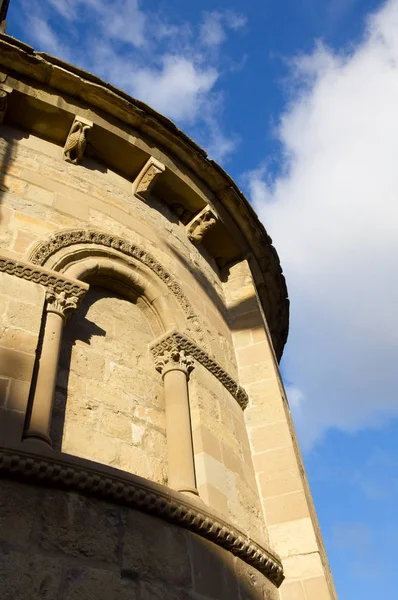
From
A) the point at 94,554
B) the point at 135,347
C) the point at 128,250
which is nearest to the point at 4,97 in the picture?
the point at 128,250

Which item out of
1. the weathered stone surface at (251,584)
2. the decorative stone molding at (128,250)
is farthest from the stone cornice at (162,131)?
the weathered stone surface at (251,584)

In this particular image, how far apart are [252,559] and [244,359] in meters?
2.95

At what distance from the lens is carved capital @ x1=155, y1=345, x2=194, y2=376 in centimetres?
596

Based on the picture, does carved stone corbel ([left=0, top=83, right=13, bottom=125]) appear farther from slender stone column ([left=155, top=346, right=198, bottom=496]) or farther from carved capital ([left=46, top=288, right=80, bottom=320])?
slender stone column ([left=155, top=346, right=198, bottom=496])

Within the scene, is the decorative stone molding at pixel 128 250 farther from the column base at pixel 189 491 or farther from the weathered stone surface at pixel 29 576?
the weathered stone surface at pixel 29 576

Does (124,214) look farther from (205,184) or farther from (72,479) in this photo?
(72,479)

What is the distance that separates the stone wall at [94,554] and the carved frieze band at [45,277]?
1.90m

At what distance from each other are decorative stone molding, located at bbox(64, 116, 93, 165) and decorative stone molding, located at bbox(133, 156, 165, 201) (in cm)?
79

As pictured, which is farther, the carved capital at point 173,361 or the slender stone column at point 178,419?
the carved capital at point 173,361

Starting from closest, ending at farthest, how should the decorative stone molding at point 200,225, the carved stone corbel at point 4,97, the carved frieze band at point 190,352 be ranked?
the carved frieze band at point 190,352 < the carved stone corbel at point 4,97 < the decorative stone molding at point 200,225

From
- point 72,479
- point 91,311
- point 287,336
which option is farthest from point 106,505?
point 287,336

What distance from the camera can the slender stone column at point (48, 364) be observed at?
14.1 feet

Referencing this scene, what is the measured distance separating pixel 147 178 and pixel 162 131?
0.67m

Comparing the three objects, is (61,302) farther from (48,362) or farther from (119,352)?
(119,352)
